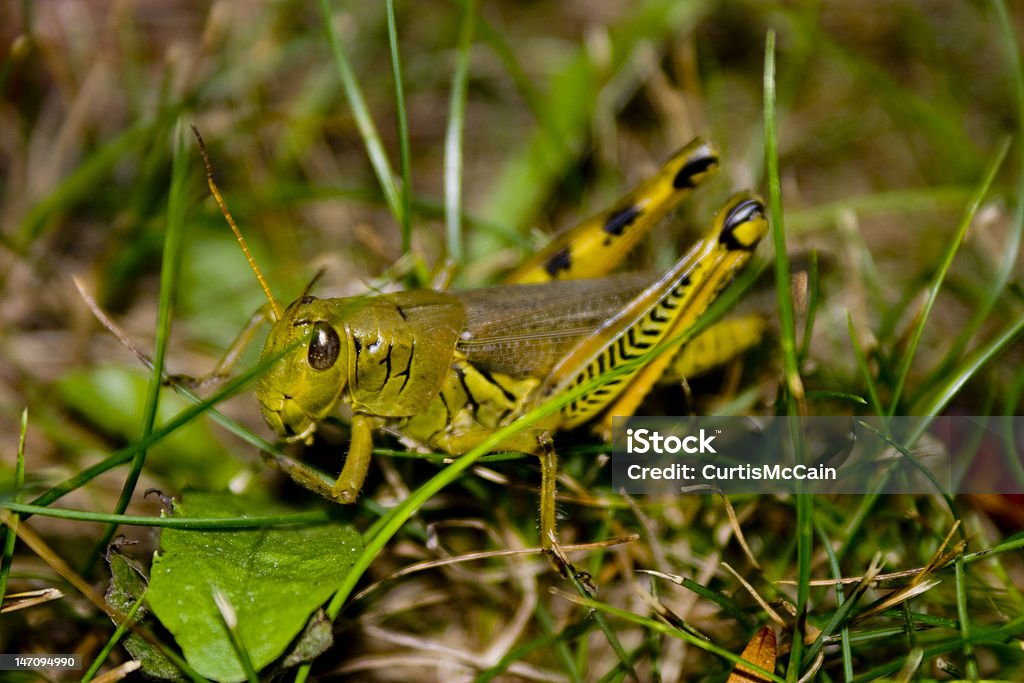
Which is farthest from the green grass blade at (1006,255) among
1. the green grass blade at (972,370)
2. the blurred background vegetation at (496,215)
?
the green grass blade at (972,370)

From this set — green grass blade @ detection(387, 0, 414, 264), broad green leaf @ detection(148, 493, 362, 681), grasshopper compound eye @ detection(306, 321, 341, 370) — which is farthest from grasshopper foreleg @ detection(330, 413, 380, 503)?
green grass blade @ detection(387, 0, 414, 264)

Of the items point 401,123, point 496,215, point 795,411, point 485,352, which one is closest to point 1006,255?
point 795,411

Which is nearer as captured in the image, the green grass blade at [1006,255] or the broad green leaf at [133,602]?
the broad green leaf at [133,602]

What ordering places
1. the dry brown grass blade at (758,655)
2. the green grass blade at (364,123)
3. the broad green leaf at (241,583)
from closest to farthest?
the broad green leaf at (241,583), the dry brown grass blade at (758,655), the green grass blade at (364,123)

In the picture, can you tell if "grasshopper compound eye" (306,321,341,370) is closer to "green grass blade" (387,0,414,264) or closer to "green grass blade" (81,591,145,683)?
"green grass blade" (387,0,414,264)

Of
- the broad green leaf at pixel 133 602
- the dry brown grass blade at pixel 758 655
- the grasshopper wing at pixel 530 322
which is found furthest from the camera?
the grasshopper wing at pixel 530 322

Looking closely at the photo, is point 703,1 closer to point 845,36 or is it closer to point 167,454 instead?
point 845,36

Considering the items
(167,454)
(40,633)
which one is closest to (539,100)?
(167,454)

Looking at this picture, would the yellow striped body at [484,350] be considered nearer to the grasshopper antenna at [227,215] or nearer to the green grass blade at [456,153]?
the grasshopper antenna at [227,215]
